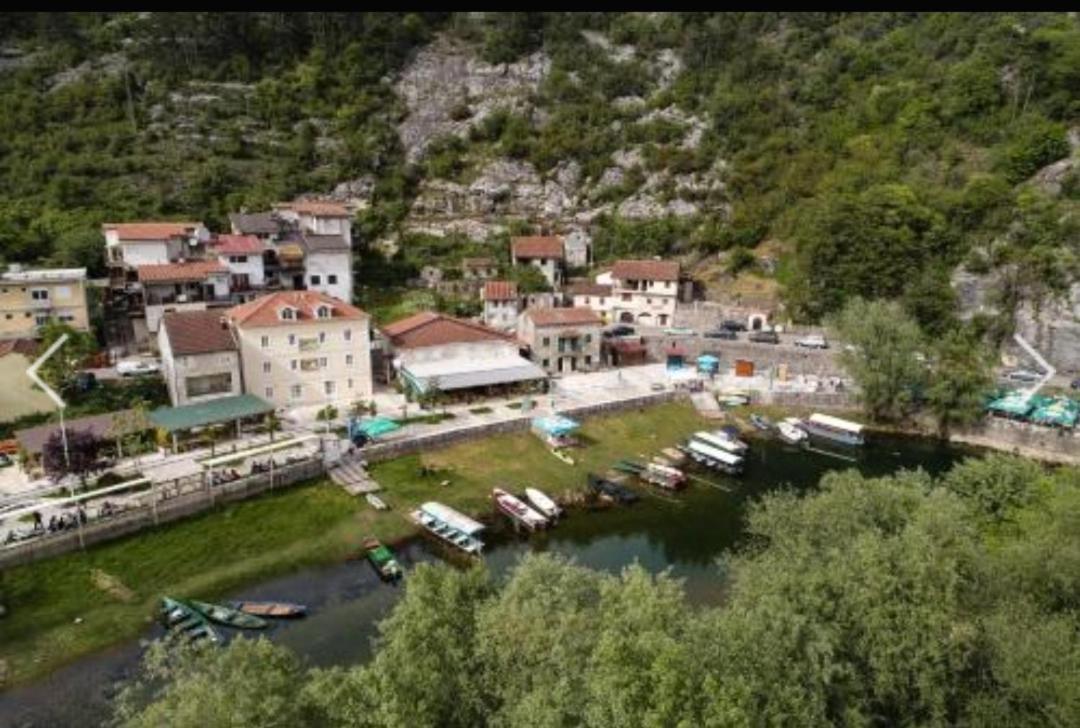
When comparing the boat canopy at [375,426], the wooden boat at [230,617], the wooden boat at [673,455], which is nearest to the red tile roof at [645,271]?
the wooden boat at [673,455]

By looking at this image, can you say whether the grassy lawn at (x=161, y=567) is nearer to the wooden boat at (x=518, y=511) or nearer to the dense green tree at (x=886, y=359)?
the wooden boat at (x=518, y=511)

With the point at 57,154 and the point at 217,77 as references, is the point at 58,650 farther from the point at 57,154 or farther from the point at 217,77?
the point at 217,77

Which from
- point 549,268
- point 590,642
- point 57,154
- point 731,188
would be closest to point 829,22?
point 731,188

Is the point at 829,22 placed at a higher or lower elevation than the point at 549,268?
higher

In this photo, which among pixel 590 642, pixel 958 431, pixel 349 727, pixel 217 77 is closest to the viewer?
pixel 349 727

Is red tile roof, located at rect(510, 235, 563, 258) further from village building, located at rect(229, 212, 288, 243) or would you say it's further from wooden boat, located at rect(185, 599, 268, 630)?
wooden boat, located at rect(185, 599, 268, 630)

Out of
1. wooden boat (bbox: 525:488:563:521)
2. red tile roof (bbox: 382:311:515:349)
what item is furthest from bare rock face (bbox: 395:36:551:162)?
wooden boat (bbox: 525:488:563:521)
